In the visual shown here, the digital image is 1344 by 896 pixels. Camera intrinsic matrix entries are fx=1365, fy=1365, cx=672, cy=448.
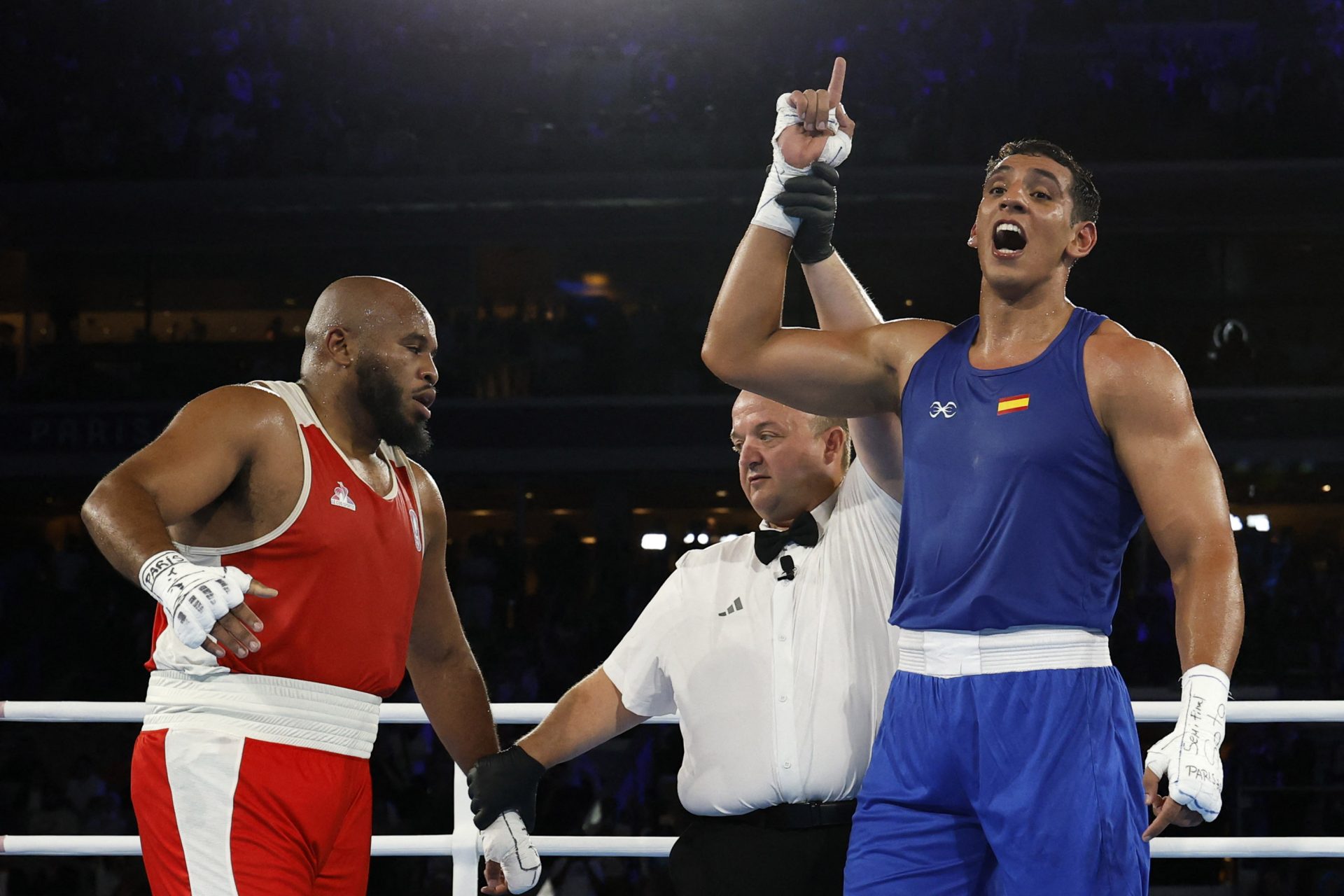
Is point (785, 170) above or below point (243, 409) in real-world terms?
above

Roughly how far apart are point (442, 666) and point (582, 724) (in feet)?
1.08

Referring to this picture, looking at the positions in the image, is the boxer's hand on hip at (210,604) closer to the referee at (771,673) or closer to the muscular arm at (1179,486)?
the referee at (771,673)

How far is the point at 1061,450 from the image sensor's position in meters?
1.93

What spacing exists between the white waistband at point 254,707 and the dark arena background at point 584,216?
7.67m

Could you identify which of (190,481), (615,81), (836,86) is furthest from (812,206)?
(615,81)

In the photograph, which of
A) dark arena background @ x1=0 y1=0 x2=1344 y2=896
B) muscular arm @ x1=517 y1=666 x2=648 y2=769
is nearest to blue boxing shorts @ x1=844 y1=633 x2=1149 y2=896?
muscular arm @ x1=517 y1=666 x2=648 y2=769

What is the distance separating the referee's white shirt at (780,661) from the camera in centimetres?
225

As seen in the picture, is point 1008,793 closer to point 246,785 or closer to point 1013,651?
point 1013,651

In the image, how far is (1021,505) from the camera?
6.36ft

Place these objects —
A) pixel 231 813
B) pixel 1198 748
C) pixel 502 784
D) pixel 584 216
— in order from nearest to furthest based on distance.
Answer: pixel 1198 748
pixel 231 813
pixel 502 784
pixel 584 216

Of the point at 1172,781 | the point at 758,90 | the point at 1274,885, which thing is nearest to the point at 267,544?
the point at 1172,781

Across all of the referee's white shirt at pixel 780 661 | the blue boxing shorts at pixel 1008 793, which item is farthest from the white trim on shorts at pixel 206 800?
the blue boxing shorts at pixel 1008 793

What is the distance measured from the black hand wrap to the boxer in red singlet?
75 centimetres

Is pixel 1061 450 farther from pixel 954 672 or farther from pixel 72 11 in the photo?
pixel 72 11
